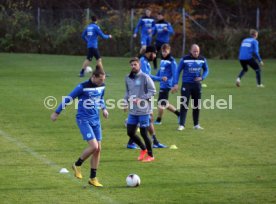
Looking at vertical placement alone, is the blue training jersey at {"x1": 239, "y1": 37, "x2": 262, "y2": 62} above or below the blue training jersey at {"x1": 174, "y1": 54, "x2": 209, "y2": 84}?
below

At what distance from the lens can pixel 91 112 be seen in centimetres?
1266

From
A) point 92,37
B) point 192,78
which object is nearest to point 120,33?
point 92,37

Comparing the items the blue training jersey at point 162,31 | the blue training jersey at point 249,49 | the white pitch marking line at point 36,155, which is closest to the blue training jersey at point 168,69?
the white pitch marking line at point 36,155

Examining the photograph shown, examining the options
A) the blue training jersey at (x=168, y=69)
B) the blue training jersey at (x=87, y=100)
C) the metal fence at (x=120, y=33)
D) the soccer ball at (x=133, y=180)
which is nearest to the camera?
the soccer ball at (x=133, y=180)

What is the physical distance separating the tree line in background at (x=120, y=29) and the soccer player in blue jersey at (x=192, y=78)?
22.0 m

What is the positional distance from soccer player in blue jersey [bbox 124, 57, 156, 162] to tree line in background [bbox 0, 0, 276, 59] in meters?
25.9

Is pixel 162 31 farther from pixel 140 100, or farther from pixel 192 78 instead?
pixel 140 100

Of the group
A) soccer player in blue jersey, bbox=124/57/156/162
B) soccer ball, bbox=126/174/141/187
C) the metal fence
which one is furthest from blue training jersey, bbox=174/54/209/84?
the metal fence

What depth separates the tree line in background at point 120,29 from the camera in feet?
135

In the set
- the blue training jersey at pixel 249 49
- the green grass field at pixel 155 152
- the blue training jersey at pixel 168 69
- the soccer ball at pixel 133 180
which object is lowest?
the green grass field at pixel 155 152

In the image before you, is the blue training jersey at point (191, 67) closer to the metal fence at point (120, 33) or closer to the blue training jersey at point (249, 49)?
the blue training jersey at point (249, 49)

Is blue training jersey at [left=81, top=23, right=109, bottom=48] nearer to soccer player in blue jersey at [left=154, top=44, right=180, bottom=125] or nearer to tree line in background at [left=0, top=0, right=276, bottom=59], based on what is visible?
soccer player in blue jersey at [left=154, top=44, right=180, bottom=125]

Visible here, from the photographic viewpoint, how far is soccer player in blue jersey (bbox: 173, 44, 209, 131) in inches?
727

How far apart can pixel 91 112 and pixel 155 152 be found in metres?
3.41
